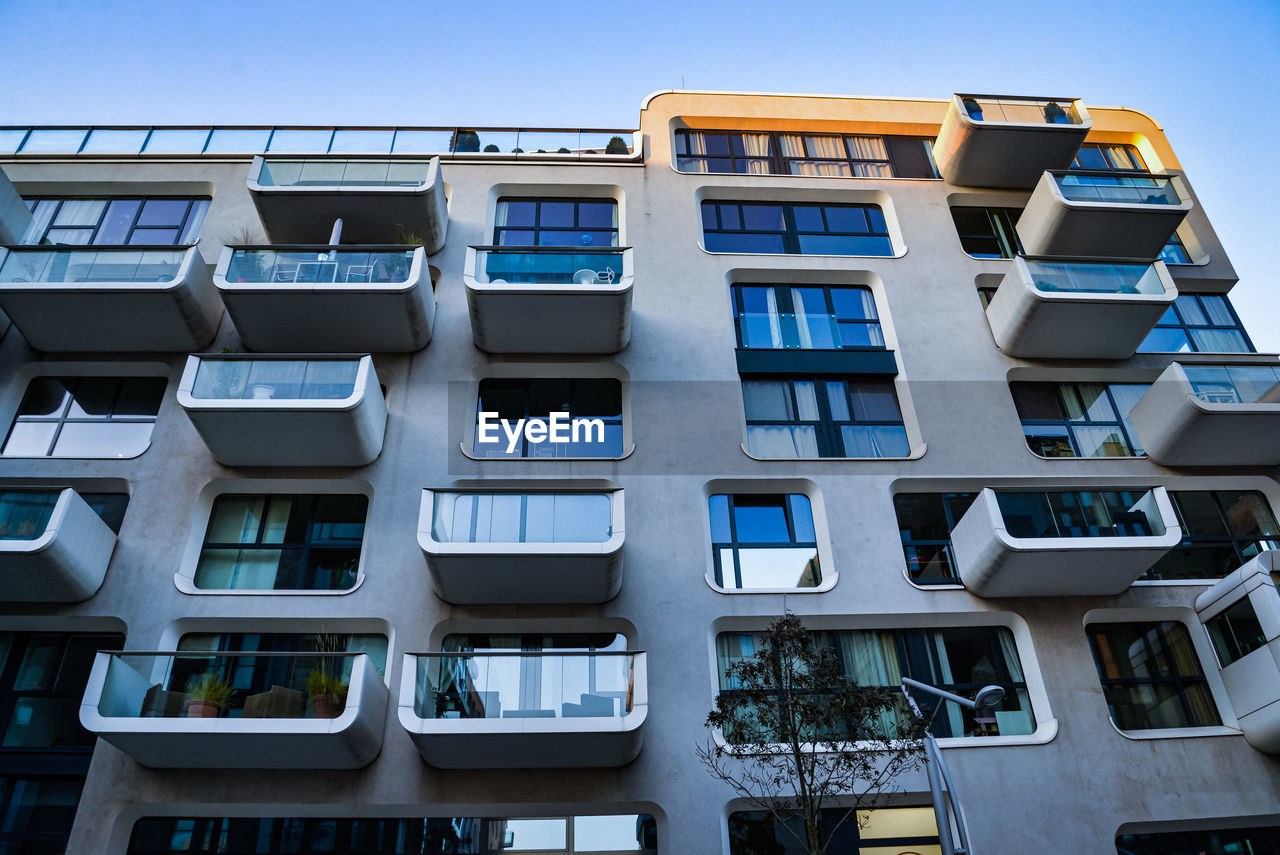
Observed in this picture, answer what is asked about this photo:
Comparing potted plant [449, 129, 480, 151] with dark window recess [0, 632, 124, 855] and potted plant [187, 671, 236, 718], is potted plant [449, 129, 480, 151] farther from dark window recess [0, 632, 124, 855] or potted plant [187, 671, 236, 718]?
potted plant [187, 671, 236, 718]

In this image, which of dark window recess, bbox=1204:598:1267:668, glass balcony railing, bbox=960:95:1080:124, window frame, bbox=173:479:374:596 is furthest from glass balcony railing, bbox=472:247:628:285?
dark window recess, bbox=1204:598:1267:668

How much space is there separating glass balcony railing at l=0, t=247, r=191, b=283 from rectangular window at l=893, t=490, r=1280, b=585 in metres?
13.6

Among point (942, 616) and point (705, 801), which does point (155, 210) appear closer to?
point (705, 801)

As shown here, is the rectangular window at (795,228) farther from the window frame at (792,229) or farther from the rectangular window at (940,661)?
the rectangular window at (940,661)

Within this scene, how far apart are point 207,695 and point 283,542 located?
334cm

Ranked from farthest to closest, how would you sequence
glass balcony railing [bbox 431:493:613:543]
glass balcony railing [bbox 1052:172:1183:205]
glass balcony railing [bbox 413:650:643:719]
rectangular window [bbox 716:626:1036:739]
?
glass balcony railing [bbox 1052:172:1183:205], rectangular window [bbox 716:626:1036:739], glass balcony railing [bbox 431:493:613:543], glass balcony railing [bbox 413:650:643:719]

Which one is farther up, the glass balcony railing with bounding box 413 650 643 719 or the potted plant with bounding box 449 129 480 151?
the potted plant with bounding box 449 129 480 151

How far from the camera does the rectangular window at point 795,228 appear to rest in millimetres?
18688

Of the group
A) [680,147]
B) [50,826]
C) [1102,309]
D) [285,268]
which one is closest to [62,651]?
[50,826]

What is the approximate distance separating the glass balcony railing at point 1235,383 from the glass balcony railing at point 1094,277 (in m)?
1.90

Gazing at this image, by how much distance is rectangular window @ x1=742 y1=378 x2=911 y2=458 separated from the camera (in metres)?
16.0

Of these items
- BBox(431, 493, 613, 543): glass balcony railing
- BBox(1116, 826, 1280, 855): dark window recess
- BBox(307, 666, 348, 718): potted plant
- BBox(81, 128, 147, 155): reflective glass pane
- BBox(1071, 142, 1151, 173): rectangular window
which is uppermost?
BBox(1071, 142, 1151, 173): rectangular window

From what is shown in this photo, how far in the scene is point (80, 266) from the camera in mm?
15172

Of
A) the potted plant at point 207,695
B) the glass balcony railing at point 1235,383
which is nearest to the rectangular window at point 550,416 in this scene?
the potted plant at point 207,695
